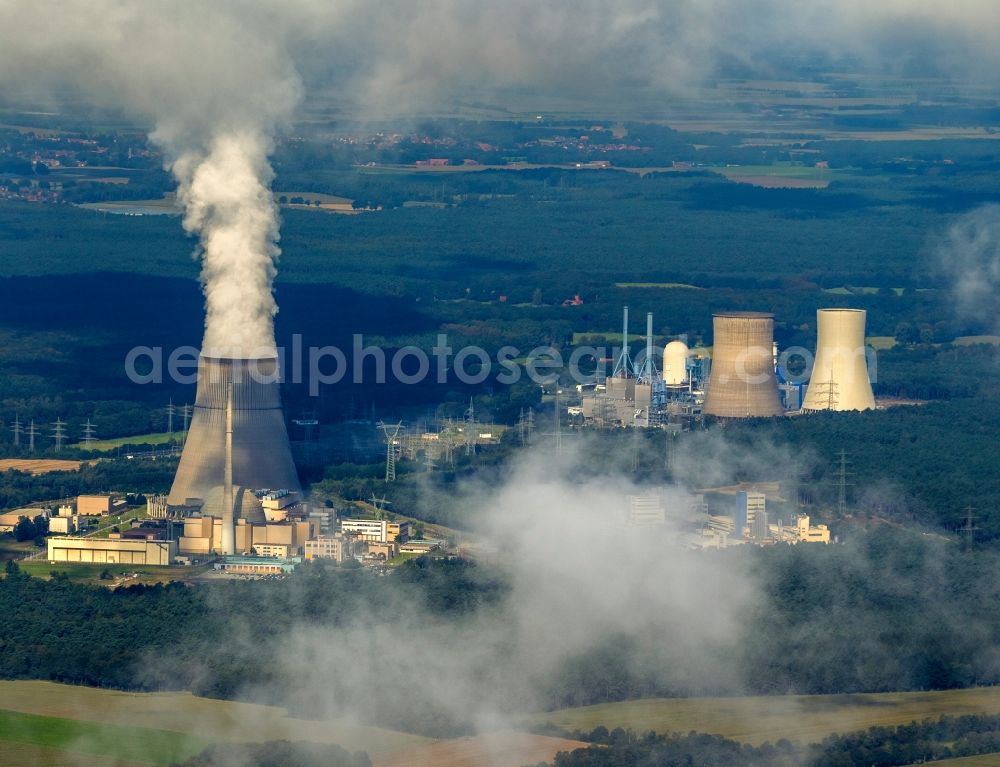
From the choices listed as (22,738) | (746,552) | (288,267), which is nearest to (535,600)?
(746,552)

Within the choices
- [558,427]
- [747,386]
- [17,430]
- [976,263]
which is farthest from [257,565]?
[976,263]

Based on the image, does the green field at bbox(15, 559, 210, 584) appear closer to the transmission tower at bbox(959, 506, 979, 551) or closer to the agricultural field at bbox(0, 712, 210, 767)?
the agricultural field at bbox(0, 712, 210, 767)

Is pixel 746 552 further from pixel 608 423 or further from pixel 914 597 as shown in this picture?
pixel 608 423

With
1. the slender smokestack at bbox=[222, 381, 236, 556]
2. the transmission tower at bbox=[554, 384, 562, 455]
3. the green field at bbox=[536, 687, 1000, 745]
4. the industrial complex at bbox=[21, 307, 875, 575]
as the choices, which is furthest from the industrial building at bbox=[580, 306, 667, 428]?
the green field at bbox=[536, 687, 1000, 745]

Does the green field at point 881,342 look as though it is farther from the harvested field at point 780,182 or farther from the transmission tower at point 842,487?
the harvested field at point 780,182

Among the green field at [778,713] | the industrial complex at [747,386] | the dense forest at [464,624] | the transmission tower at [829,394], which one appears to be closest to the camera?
the green field at [778,713]

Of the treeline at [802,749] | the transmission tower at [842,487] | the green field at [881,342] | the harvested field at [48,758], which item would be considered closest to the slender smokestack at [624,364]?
the green field at [881,342]

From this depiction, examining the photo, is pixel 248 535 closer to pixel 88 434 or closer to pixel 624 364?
pixel 88 434
